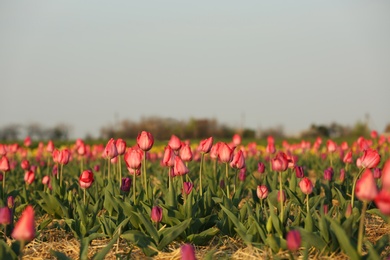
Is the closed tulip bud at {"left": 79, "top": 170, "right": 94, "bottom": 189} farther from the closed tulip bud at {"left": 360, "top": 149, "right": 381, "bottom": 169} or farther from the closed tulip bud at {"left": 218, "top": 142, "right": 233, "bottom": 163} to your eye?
the closed tulip bud at {"left": 360, "top": 149, "right": 381, "bottom": 169}

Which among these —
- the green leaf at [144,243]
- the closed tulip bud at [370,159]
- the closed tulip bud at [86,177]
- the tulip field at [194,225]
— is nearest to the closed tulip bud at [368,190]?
the tulip field at [194,225]

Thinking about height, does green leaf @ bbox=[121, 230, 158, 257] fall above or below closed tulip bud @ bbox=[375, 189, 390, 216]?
below

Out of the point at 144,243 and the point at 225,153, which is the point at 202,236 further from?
the point at 225,153

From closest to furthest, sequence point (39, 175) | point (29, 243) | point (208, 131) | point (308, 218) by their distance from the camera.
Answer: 1. point (308, 218)
2. point (29, 243)
3. point (39, 175)
4. point (208, 131)

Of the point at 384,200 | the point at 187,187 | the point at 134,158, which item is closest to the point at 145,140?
the point at 134,158

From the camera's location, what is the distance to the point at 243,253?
399 centimetres

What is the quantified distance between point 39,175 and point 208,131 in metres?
30.0

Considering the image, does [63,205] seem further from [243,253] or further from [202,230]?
[243,253]

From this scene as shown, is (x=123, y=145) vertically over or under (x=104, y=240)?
over

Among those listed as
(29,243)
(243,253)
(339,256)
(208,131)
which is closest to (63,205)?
(29,243)

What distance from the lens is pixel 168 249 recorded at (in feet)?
14.9

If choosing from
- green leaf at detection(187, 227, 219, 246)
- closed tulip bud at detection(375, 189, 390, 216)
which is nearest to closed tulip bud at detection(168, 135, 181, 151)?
green leaf at detection(187, 227, 219, 246)

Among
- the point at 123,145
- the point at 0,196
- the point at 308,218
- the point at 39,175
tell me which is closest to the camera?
the point at 308,218

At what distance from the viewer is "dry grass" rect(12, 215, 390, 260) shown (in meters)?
4.05
